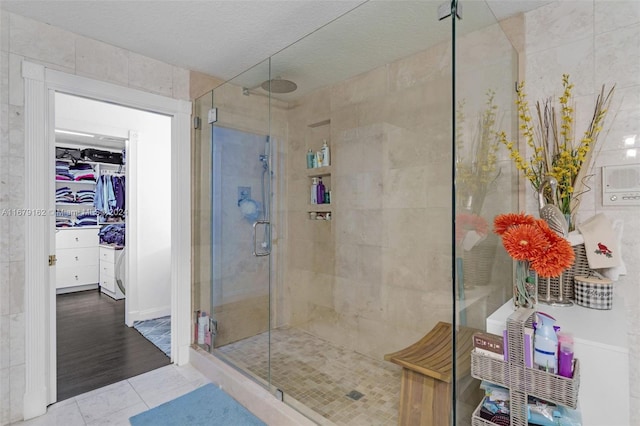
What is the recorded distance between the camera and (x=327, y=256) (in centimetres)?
294

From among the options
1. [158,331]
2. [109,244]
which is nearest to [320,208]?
[158,331]

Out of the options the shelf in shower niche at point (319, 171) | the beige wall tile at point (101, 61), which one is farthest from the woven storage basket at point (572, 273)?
the beige wall tile at point (101, 61)

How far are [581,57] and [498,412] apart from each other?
180 cm

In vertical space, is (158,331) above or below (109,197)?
below

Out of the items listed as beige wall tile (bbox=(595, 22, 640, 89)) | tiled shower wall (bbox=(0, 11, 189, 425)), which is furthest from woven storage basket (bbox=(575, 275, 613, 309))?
tiled shower wall (bbox=(0, 11, 189, 425))

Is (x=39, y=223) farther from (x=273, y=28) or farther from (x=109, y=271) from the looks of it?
(x=109, y=271)

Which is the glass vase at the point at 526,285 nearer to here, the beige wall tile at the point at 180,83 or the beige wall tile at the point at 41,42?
the beige wall tile at the point at 180,83

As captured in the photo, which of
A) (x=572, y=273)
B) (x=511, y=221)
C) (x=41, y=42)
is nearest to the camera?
(x=511, y=221)

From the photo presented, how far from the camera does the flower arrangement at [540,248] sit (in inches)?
46.4

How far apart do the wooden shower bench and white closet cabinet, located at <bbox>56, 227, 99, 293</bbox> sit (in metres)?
5.43

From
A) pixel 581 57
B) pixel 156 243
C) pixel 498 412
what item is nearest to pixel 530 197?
pixel 581 57

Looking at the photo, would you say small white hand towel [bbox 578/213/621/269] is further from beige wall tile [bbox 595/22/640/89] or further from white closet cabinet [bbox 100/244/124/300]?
white closet cabinet [bbox 100/244/124/300]

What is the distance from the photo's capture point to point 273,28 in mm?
2143

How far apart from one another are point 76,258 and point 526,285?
6.10 meters
